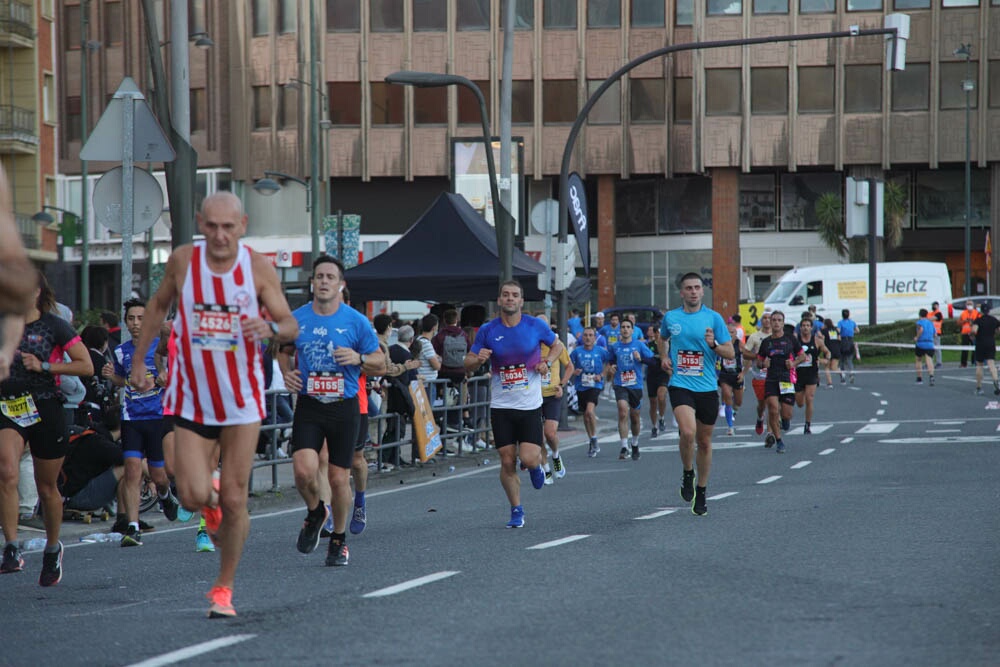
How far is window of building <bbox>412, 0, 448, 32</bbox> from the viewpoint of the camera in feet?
197

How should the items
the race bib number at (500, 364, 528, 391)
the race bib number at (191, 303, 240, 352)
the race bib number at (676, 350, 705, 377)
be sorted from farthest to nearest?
the race bib number at (676, 350, 705, 377) < the race bib number at (500, 364, 528, 391) < the race bib number at (191, 303, 240, 352)

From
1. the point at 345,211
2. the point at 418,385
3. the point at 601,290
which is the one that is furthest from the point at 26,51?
the point at 418,385

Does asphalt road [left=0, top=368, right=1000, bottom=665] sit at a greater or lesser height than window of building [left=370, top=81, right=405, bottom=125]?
lesser

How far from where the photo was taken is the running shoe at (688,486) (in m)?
13.5

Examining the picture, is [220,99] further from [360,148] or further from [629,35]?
[629,35]

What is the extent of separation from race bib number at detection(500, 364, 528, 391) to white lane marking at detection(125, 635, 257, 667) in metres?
5.88

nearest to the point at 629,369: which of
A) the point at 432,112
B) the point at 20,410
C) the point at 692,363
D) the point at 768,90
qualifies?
the point at 692,363

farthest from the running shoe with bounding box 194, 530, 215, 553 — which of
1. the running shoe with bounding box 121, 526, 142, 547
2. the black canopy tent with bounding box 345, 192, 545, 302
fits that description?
the black canopy tent with bounding box 345, 192, 545, 302

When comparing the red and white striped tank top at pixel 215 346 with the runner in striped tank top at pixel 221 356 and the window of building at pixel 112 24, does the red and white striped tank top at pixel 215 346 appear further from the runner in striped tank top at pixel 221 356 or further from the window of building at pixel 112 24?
the window of building at pixel 112 24

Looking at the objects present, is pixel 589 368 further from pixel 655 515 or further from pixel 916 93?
pixel 916 93

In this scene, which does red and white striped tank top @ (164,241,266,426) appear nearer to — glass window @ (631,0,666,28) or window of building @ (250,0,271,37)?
window of building @ (250,0,271,37)

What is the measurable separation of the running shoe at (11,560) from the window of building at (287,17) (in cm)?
5137

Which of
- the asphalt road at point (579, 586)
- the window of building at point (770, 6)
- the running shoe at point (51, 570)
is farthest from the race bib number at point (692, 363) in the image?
the window of building at point (770, 6)

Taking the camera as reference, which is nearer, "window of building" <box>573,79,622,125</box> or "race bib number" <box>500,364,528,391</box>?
"race bib number" <box>500,364,528,391</box>
